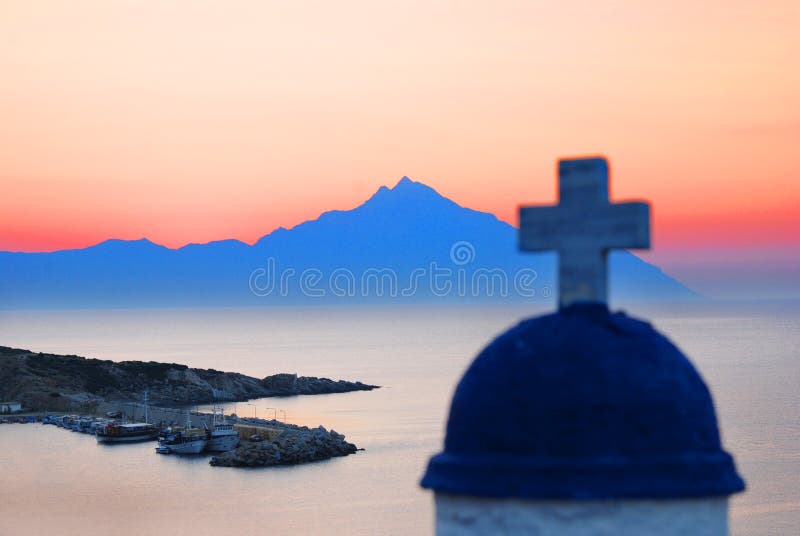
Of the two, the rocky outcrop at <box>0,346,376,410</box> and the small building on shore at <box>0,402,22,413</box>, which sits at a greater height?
the rocky outcrop at <box>0,346,376,410</box>

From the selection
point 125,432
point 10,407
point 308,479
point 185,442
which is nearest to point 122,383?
point 10,407

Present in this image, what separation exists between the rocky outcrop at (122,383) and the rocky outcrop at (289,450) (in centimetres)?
3242

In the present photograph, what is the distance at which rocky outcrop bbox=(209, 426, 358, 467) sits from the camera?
220ft

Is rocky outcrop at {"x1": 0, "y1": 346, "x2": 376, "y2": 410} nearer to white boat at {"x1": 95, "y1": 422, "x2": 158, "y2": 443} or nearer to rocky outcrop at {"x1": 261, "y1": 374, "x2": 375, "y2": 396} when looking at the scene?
rocky outcrop at {"x1": 261, "y1": 374, "x2": 375, "y2": 396}

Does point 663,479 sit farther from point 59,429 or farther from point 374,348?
point 374,348

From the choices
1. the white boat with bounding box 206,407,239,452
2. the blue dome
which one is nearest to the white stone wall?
the blue dome

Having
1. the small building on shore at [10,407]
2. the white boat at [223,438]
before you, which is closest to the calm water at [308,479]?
the white boat at [223,438]

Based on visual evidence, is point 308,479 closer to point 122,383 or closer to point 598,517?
point 122,383

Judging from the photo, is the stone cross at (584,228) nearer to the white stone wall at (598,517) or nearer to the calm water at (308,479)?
the white stone wall at (598,517)

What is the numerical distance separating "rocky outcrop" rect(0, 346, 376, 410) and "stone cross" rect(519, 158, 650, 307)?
9724 centimetres

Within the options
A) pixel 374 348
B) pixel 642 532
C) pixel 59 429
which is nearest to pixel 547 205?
pixel 642 532

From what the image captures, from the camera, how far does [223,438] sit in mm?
74562

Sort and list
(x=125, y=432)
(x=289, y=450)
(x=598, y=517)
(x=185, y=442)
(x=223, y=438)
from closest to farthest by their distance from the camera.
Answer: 1. (x=598, y=517)
2. (x=289, y=450)
3. (x=223, y=438)
4. (x=185, y=442)
5. (x=125, y=432)

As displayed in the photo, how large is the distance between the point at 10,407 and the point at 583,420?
9828 cm
